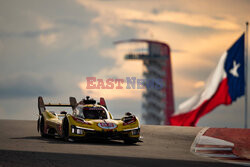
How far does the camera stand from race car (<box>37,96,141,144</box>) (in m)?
16.7

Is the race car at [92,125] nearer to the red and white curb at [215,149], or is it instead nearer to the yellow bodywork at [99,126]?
the yellow bodywork at [99,126]

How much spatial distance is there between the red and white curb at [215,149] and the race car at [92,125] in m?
2.29

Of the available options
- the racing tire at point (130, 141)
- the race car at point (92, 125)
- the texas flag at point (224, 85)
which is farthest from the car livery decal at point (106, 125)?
the texas flag at point (224, 85)

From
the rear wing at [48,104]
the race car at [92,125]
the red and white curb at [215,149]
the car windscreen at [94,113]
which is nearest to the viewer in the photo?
the red and white curb at [215,149]

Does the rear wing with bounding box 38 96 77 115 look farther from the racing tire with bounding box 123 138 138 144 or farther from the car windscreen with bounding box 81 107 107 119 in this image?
the racing tire with bounding box 123 138 138 144

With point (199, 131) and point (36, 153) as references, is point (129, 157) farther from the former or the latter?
point (199, 131)

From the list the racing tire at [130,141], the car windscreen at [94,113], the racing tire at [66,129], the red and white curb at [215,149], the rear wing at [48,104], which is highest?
the rear wing at [48,104]

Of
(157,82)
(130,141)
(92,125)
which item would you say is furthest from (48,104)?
(157,82)

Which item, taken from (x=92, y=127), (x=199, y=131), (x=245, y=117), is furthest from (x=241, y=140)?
(x=245, y=117)

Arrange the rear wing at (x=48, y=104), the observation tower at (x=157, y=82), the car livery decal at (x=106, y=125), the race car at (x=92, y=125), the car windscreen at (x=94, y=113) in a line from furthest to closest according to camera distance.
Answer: the observation tower at (x=157, y=82)
the rear wing at (x=48, y=104)
the car windscreen at (x=94, y=113)
the car livery decal at (x=106, y=125)
the race car at (x=92, y=125)

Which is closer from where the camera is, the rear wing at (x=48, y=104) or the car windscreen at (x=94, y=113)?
the car windscreen at (x=94, y=113)

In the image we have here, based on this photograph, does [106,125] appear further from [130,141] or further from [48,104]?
[48,104]

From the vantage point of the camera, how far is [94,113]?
18.1 metres

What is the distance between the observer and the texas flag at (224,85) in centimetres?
3088
